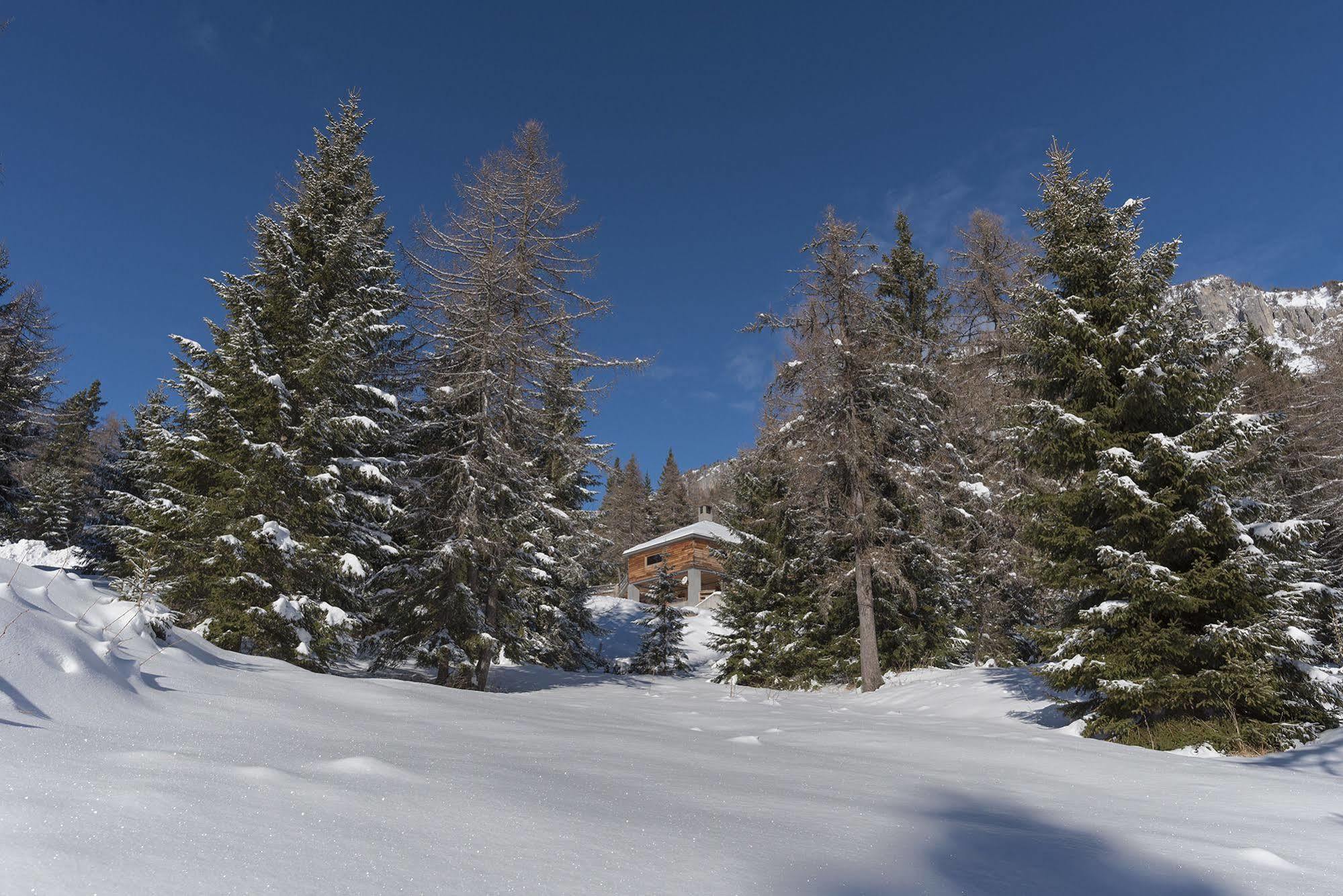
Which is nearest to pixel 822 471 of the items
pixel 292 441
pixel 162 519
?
pixel 292 441

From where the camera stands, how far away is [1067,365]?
385 inches

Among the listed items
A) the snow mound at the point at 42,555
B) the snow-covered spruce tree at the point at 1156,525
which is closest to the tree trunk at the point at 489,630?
the snow-covered spruce tree at the point at 1156,525

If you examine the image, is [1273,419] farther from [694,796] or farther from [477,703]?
[477,703]

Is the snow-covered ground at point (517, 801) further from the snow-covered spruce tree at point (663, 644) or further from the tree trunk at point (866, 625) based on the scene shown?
the snow-covered spruce tree at point (663, 644)

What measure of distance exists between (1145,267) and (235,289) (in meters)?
15.7

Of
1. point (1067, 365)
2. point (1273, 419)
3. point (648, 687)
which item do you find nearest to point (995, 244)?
point (1067, 365)

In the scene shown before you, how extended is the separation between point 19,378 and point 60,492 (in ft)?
42.6

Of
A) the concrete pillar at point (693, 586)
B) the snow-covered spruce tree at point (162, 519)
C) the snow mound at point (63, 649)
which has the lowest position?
the snow mound at point (63, 649)

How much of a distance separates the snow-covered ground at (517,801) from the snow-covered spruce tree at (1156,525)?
1.64m

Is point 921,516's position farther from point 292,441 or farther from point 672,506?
point 672,506

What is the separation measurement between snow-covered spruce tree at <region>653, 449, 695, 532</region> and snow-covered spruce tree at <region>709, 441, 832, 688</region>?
47.5m

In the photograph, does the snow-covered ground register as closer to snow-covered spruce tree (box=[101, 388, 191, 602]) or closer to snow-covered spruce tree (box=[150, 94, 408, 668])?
snow-covered spruce tree (box=[150, 94, 408, 668])

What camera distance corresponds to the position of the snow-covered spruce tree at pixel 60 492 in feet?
100

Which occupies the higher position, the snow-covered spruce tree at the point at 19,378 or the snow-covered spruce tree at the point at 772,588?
the snow-covered spruce tree at the point at 19,378
